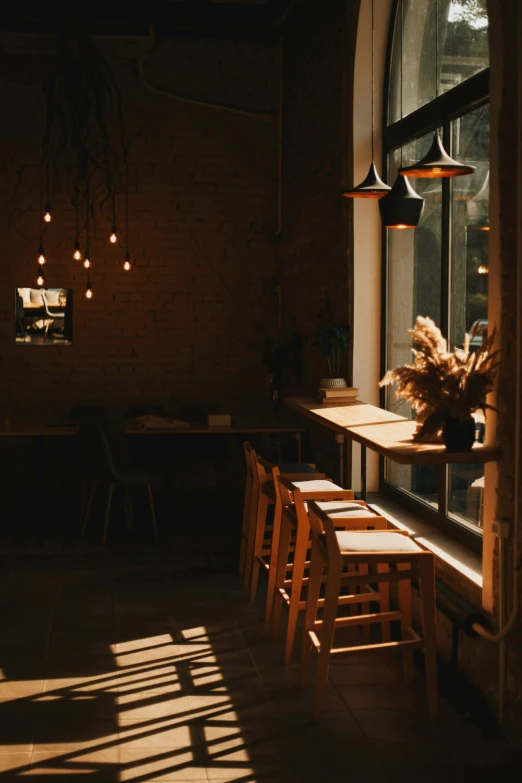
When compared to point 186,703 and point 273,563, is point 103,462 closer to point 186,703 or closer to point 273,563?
point 273,563

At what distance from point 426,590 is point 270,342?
14.8ft

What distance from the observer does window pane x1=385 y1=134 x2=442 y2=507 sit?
5.25m

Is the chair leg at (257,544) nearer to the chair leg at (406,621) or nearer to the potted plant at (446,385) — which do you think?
the chair leg at (406,621)

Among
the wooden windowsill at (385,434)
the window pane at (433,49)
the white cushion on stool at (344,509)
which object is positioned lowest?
the white cushion on stool at (344,509)

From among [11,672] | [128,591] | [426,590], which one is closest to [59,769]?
[11,672]

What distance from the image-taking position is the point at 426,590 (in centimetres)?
391

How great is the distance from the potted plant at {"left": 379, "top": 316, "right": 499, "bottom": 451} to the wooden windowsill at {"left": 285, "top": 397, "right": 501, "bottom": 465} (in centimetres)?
6

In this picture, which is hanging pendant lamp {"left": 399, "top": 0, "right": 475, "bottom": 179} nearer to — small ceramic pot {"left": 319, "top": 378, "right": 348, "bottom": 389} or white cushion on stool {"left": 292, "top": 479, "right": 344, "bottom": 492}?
white cushion on stool {"left": 292, "top": 479, "right": 344, "bottom": 492}

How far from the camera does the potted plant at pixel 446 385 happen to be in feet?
12.2

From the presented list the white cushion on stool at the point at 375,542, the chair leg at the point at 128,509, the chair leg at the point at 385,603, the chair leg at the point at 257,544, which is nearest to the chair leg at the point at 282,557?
the chair leg at the point at 385,603

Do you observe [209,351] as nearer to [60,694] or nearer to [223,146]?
[223,146]

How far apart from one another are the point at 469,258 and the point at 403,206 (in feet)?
1.61

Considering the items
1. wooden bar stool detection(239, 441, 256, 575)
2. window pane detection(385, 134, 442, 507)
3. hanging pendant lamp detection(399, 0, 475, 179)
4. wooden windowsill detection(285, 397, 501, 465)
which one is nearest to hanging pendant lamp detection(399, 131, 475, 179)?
hanging pendant lamp detection(399, 0, 475, 179)

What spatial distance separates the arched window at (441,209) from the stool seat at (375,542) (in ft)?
2.39
